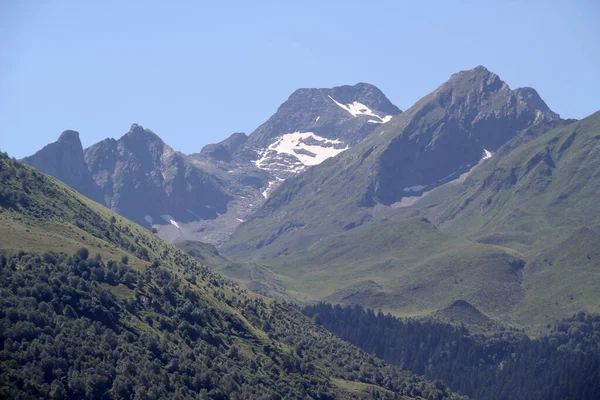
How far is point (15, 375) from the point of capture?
19738cm

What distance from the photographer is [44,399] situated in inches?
7785

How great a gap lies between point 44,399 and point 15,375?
769 centimetres
